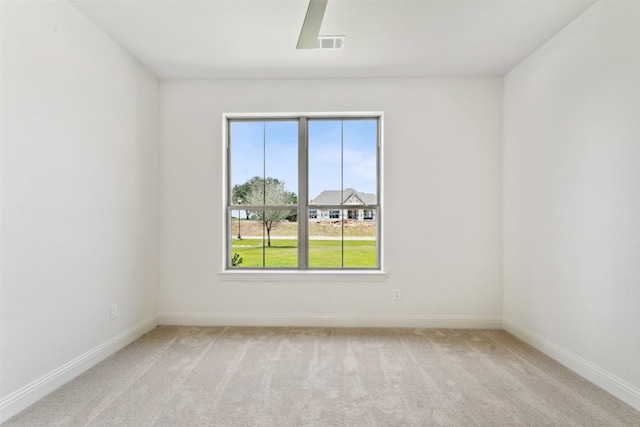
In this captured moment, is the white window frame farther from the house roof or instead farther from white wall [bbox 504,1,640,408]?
white wall [bbox 504,1,640,408]

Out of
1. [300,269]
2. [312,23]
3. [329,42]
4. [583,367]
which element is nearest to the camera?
[312,23]

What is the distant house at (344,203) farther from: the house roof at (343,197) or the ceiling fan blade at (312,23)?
the ceiling fan blade at (312,23)

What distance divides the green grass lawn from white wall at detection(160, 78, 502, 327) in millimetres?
261

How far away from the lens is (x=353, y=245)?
3.85 meters

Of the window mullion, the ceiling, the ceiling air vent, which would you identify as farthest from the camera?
the window mullion

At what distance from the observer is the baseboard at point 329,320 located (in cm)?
358

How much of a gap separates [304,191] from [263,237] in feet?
2.38

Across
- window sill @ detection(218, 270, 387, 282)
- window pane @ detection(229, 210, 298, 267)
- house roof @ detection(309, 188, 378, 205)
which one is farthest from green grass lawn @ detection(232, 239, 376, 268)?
house roof @ detection(309, 188, 378, 205)

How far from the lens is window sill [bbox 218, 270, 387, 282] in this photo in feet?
11.9

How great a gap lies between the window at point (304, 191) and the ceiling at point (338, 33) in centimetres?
62

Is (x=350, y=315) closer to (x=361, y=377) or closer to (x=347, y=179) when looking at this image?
(x=361, y=377)

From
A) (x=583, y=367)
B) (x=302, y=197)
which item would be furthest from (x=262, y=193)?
(x=583, y=367)

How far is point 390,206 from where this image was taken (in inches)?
143

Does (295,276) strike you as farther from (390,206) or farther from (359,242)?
(390,206)
